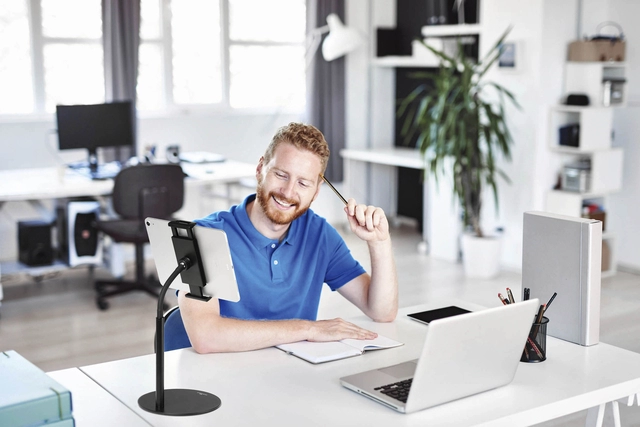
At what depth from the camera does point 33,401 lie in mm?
1408

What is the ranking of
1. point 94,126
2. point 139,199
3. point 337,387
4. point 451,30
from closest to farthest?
point 337,387, point 139,199, point 94,126, point 451,30

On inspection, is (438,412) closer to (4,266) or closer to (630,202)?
(4,266)

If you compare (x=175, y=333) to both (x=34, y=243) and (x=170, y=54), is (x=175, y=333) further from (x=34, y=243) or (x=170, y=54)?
(x=170, y=54)

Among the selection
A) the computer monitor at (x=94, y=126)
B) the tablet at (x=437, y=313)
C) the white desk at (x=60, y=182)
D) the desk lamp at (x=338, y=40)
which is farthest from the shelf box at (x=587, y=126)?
the tablet at (x=437, y=313)

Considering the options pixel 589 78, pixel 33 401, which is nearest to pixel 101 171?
pixel 589 78

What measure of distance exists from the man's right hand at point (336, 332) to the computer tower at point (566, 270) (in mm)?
459

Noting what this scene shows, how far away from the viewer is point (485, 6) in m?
5.64

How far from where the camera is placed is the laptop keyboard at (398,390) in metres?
1.73

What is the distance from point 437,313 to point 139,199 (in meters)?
2.69

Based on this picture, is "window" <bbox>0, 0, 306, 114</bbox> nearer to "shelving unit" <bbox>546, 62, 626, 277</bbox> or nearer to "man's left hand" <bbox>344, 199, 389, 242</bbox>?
"shelving unit" <bbox>546, 62, 626, 277</bbox>

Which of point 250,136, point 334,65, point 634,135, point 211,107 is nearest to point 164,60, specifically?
point 211,107

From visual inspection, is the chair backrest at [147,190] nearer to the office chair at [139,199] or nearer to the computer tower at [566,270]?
the office chair at [139,199]

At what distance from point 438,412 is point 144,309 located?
3.39 meters

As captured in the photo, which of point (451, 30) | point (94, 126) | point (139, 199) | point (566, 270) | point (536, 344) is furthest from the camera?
point (451, 30)
